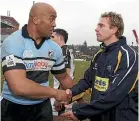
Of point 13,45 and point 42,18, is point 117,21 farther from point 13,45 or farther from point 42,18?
point 13,45

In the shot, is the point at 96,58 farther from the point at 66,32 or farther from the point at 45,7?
the point at 66,32

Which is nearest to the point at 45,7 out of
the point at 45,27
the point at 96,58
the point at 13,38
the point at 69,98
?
the point at 45,27

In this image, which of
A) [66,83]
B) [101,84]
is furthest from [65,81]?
[101,84]

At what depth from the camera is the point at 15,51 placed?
393 centimetres

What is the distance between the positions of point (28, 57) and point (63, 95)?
2.54 feet

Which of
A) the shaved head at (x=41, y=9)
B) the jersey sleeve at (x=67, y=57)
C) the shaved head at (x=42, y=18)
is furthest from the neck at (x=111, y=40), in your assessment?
the jersey sleeve at (x=67, y=57)

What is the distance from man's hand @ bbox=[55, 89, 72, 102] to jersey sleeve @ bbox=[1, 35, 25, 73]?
2.16ft

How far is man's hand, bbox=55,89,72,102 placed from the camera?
14.0ft

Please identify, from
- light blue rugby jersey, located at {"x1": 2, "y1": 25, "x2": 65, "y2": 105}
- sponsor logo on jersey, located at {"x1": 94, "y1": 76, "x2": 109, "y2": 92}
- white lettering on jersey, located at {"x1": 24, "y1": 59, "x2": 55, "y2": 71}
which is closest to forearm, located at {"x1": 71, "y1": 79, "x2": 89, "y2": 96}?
sponsor logo on jersey, located at {"x1": 94, "y1": 76, "x2": 109, "y2": 92}

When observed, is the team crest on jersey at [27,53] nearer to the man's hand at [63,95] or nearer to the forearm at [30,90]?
the forearm at [30,90]

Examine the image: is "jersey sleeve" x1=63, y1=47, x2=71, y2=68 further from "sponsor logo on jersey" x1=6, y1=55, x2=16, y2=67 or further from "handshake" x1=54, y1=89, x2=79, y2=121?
"sponsor logo on jersey" x1=6, y1=55, x2=16, y2=67

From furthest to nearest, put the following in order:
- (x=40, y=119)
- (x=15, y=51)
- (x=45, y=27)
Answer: (x=40, y=119) → (x=45, y=27) → (x=15, y=51)

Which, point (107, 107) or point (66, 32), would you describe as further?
point (66, 32)

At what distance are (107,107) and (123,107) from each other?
212 millimetres
